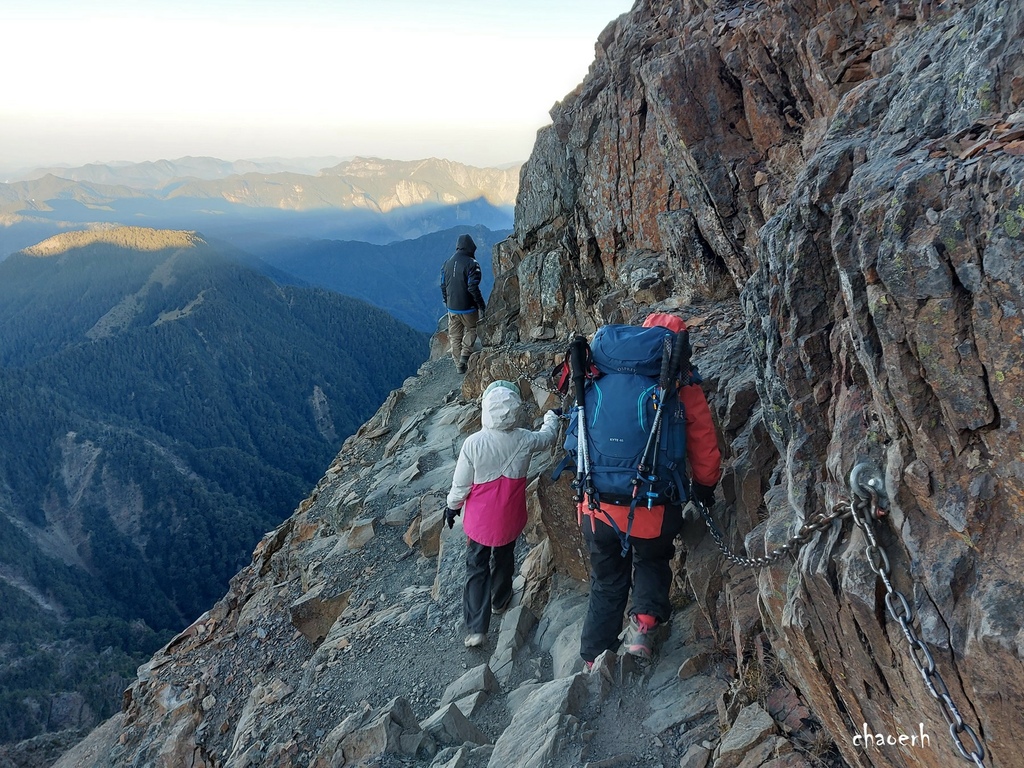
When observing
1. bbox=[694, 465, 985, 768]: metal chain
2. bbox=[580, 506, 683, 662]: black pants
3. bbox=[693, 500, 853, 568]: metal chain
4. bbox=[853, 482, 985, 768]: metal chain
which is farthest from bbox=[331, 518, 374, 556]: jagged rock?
bbox=[853, 482, 985, 768]: metal chain

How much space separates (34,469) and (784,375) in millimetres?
118692

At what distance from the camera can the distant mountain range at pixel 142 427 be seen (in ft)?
219

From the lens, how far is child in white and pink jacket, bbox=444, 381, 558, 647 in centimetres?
720

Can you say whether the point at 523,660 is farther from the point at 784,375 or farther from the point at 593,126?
the point at 593,126

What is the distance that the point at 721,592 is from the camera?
20.1 ft

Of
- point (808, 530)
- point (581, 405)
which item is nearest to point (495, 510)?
point (581, 405)

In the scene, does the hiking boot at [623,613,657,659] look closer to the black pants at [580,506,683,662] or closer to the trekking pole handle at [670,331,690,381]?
the black pants at [580,506,683,662]

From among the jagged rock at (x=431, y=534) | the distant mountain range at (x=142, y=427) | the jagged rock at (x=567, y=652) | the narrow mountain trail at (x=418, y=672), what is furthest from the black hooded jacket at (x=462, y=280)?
the distant mountain range at (x=142, y=427)

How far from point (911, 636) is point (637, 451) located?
2.52 meters

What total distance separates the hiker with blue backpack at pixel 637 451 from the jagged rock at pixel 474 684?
6.67ft

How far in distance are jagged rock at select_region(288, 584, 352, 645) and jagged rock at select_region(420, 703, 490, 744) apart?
18.9ft

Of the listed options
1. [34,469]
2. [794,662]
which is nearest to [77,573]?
[34,469]

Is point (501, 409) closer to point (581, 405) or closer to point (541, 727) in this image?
point (581, 405)

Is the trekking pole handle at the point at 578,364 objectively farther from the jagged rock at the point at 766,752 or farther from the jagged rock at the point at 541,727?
the jagged rock at the point at 766,752
